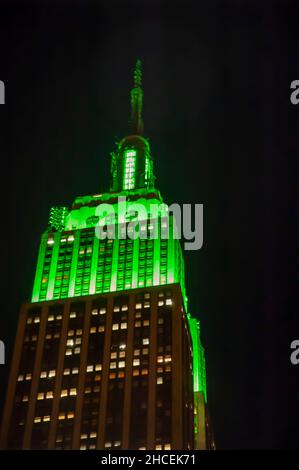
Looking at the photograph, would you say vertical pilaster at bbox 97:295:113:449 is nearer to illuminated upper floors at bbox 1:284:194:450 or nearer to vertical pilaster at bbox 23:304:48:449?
illuminated upper floors at bbox 1:284:194:450

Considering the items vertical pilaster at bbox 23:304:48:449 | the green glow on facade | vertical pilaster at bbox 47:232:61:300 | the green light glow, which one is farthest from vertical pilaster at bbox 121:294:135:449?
the green light glow

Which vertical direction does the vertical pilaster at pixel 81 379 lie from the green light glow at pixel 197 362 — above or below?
below

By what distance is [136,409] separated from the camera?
147 metres

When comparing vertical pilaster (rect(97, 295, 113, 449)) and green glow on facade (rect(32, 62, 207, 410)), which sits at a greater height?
green glow on facade (rect(32, 62, 207, 410))

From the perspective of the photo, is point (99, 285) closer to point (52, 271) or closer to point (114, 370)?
point (52, 271)

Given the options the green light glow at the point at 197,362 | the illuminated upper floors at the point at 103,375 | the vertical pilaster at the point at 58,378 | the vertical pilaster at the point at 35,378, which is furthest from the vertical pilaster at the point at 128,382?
the green light glow at the point at 197,362

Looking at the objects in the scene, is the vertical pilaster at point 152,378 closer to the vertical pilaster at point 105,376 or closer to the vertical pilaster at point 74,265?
the vertical pilaster at point 105,376

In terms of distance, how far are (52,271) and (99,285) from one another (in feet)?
37.4

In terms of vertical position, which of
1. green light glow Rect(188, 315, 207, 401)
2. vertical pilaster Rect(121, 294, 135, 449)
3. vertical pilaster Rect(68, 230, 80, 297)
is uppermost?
vertical pilaster Rect(68, 230, 80, 297)

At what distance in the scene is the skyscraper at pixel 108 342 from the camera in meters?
147

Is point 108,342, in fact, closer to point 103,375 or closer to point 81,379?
point 103,375

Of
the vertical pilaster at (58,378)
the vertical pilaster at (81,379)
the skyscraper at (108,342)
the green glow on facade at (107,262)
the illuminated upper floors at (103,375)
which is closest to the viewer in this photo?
the illuminated upper floors at (103,375)

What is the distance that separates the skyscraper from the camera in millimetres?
146875
